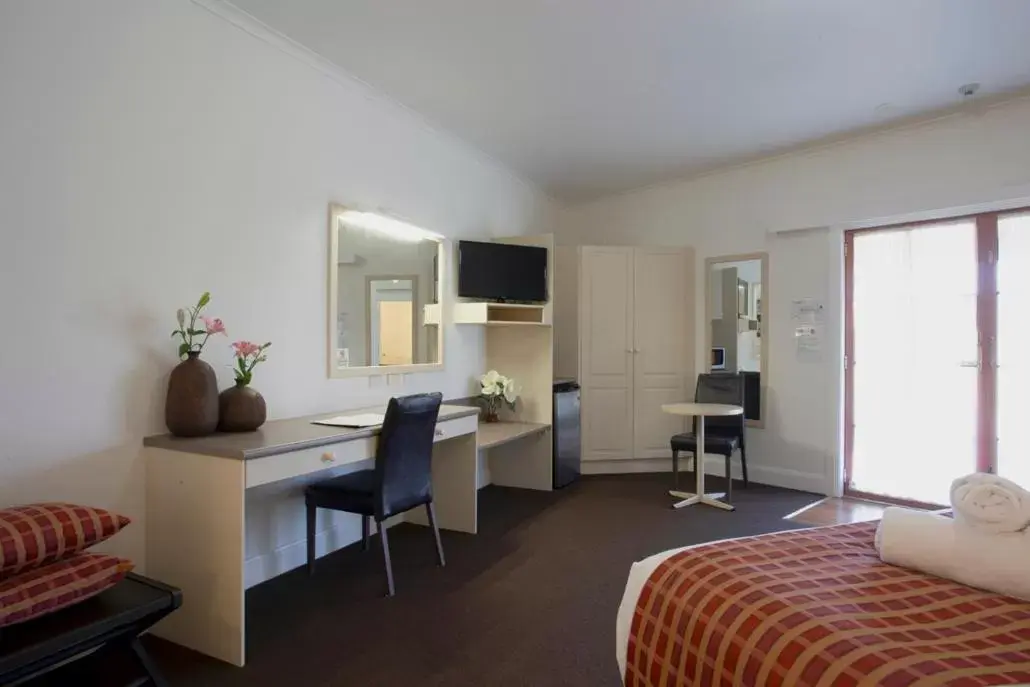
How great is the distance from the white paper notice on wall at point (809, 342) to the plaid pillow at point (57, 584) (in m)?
4.49

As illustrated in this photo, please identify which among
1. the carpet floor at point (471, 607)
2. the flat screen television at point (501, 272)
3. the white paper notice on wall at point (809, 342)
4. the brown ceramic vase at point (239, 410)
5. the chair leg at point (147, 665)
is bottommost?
the carpet floor at point (471, 607)

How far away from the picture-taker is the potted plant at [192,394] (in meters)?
2.22

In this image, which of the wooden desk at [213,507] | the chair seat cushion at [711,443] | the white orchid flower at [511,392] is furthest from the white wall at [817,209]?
the wooden desk at [213,507]

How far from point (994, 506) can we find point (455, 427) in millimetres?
2422

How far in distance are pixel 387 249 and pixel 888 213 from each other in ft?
11.6

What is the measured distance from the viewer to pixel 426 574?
284 cm

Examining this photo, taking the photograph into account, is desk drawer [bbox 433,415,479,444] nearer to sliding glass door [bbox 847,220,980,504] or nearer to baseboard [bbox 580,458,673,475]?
baseboard [bbox 580,458,673,475]

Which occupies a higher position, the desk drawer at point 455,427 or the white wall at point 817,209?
the white wall at point 817,209

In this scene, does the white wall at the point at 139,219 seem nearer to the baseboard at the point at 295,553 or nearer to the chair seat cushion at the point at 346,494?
the baseboard at the point at 295,553

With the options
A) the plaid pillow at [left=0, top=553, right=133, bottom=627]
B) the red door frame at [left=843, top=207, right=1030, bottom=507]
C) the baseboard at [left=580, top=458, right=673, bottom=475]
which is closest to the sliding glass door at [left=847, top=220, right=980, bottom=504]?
the red door frame at [left=843, top=207, right=1030, bottom=507]

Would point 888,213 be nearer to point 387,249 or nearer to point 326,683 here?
point 387,249

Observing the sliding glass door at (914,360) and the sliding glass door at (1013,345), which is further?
the sliding glass door at (914,360)

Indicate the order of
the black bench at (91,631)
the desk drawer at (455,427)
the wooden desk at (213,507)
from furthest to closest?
the desk drawer at (455,427), the wooden desk at (213,507), the black bench at (91,631)

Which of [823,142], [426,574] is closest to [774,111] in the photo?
[823,142]
